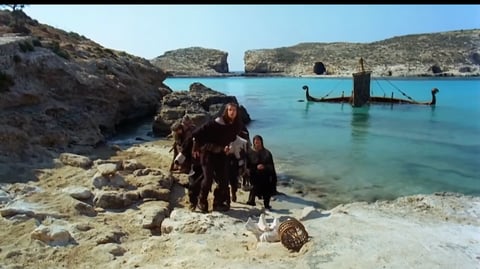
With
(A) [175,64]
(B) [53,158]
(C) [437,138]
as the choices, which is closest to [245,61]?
(A) [175,64]

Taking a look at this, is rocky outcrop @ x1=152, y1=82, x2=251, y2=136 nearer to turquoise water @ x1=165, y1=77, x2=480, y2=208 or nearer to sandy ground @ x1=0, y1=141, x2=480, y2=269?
turquoise water @ x1=165, y1=77, x2=480, y2=208

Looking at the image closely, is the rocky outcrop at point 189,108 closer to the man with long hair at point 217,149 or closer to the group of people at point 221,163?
the group of people at point 221,163

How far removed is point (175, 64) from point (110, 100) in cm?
9300

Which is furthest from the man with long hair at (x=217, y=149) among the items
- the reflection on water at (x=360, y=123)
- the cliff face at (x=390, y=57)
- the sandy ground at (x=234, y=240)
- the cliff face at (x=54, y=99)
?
the cliff face at (x=390, y=57)

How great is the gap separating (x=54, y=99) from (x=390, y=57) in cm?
8628

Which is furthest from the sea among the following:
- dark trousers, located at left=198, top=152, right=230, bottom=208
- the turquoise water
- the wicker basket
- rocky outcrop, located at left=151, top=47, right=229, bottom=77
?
rocky outcrop, located at left=151, top=47, right=229, bottom=77

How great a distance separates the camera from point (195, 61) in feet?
380

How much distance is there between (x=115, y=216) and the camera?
648 cm

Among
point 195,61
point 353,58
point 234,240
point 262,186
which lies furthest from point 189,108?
point 195,61

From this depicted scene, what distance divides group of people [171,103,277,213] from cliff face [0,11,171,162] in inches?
172

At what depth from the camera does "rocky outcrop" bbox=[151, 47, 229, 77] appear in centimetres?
10444

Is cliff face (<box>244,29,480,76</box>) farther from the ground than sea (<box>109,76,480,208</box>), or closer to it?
farther from the ground

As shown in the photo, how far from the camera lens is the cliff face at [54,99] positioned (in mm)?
10281

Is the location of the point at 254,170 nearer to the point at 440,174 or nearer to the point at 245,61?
the point at 440,174
